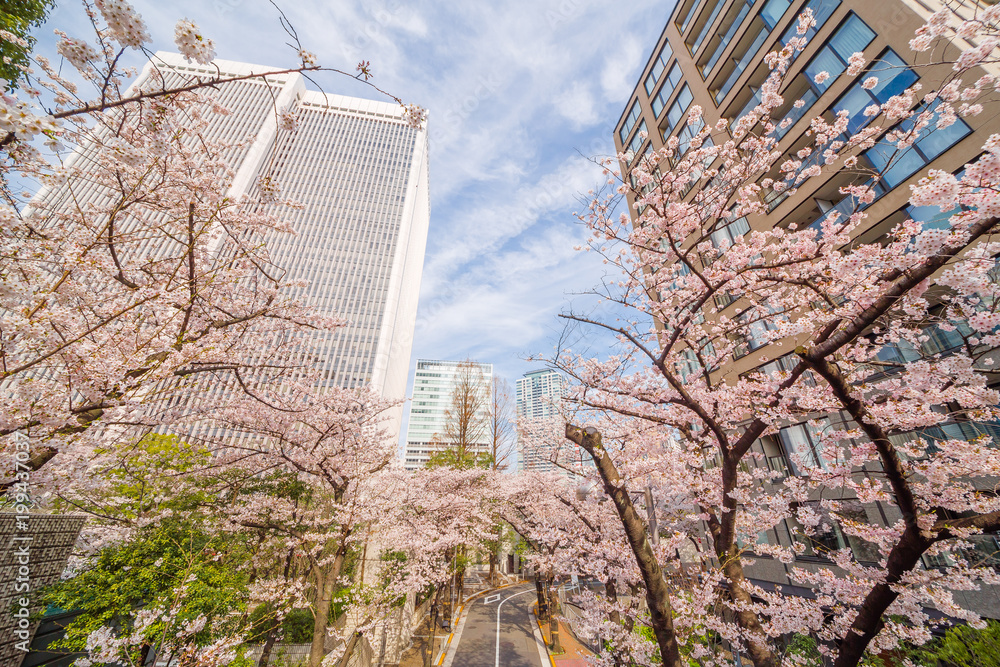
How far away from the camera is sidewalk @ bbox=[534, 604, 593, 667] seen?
1387cm

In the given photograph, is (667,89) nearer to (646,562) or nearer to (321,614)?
(646,562)

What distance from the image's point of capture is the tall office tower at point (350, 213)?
196 ft

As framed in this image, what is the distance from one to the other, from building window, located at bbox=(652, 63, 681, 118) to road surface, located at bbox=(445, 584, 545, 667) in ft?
99.6

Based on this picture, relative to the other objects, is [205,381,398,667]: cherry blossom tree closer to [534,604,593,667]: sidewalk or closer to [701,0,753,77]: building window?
[534,604,593,667]: sidewalk

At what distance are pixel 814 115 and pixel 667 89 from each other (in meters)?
11.6

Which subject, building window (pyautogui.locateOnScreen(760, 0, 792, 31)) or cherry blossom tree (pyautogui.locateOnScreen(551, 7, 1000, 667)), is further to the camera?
building window (pyautogui.locateOnScreen(760, 0, 792, 31))

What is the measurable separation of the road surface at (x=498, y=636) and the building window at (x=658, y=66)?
1295 inches

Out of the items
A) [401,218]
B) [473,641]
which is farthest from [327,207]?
[473,641]

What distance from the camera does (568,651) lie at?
1518 centimetres

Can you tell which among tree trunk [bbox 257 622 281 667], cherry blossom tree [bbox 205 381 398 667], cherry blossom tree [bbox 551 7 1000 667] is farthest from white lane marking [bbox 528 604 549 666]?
tree trunk [bbox 257 622 281 667]

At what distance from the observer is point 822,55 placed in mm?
12844

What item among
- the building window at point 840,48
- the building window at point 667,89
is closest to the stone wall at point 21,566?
the building window at point 840,48

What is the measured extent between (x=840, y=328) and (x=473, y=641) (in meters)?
19.6

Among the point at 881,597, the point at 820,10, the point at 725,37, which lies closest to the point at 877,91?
the point at 820,10
